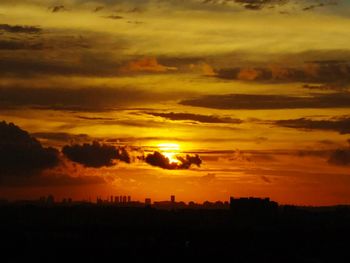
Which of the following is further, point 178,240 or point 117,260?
point 178,240

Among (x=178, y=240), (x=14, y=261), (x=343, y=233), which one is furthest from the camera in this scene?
(x=343, y=233)

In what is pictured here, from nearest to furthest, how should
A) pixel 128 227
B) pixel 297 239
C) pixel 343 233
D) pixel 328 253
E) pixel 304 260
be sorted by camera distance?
1. pixel 304 260
2. pixel 328 253
3. pixel 297 239
4. pixel 343 233
5. pixel 128 227

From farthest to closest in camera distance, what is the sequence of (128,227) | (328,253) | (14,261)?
(128,227)
(328,253)
(14,261)

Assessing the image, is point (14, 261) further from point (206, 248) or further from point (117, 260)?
point (206, 248)

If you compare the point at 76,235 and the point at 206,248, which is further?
the point at 76,235

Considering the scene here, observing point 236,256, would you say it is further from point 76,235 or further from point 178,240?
point 76,235

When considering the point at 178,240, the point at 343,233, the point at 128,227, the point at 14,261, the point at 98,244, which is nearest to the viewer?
the point at 14,261

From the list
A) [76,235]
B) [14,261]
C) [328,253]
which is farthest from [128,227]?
[14,261]

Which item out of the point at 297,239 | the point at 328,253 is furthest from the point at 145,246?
the point at 297,239
